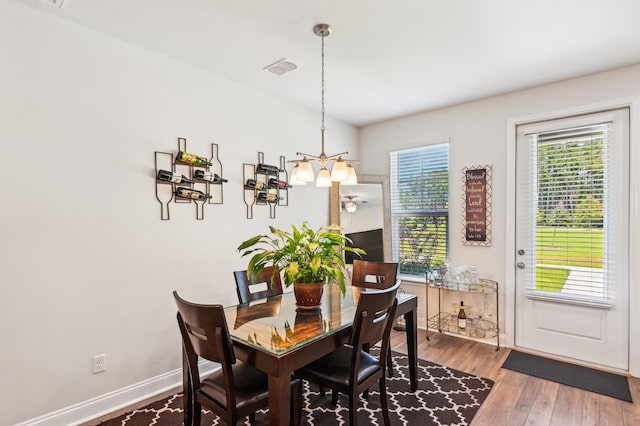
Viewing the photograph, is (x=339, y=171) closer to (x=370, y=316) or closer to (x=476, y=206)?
(x=370, y=316)

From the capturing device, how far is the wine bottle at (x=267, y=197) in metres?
3.38

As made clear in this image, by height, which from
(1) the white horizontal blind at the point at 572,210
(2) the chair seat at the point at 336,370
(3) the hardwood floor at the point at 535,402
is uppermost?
(1) the white horizontal blind at the point at 572,210

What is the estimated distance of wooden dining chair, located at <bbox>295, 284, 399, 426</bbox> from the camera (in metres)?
1.84

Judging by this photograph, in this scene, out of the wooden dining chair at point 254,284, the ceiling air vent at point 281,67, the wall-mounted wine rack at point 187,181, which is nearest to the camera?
the wooden dining chair at point 254,284

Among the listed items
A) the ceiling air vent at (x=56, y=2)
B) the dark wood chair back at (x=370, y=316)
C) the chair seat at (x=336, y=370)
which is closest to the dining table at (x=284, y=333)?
the dark wood chair back at (x=370, y=316)

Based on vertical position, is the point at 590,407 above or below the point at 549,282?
below

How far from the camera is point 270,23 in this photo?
2.26 m

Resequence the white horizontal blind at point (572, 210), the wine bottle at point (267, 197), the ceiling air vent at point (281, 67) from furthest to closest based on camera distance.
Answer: the wine bottle at point (267, 197)
the white horizontal blind at point (572, 210)
the ceiling air vent at point (281, 67)

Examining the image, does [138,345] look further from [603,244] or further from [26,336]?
[603,244]

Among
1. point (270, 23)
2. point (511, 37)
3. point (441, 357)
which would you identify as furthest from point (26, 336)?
point (511, 37)

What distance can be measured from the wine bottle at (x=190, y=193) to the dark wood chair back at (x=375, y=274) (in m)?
1.52

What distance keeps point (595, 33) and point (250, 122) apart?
2831 mm

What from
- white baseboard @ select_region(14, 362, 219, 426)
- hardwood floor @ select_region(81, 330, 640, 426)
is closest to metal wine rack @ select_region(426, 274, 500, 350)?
hardwood floor @ select_region(81, 330, 640, 426)

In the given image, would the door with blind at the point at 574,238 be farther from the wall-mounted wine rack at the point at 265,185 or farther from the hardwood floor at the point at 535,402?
the wall-mounted wine rack at the point at 265,185
